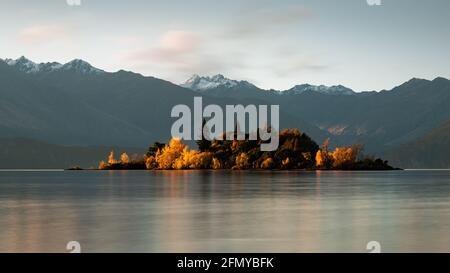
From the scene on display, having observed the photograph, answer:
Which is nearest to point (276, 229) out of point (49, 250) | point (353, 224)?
point (353, 224)

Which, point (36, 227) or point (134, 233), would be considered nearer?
Result: point (134, 233)

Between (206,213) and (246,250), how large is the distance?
120ft

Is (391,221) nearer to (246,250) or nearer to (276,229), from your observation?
(276,229)

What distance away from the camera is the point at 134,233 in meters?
66.7
